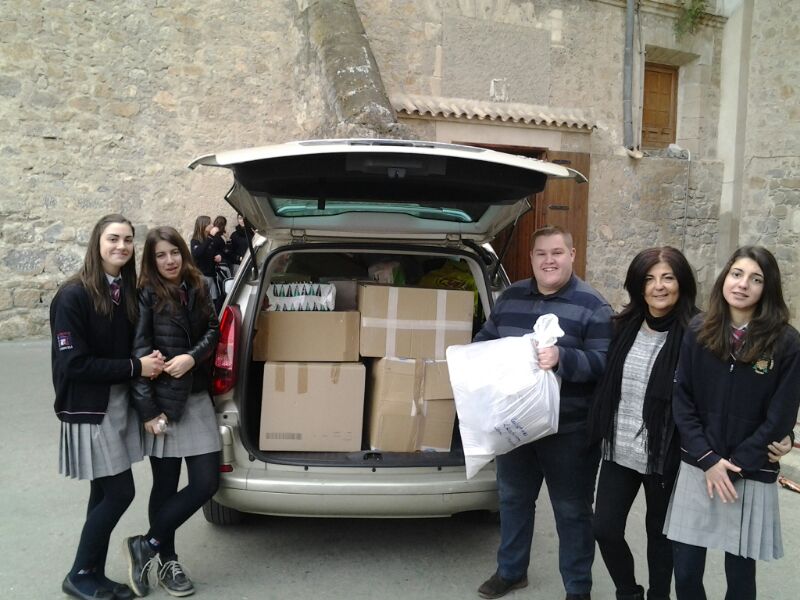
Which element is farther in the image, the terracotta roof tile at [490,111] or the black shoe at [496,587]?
the terracotta roof tile at [490,111]

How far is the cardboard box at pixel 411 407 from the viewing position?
3152 mm

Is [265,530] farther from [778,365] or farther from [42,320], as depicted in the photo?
[42,320]

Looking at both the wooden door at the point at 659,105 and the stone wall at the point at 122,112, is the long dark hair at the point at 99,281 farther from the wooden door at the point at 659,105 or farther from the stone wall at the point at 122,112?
the wooden door at the point at 659,105

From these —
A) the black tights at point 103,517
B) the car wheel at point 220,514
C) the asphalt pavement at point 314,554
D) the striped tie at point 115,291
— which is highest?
the striped tie at point 115,291

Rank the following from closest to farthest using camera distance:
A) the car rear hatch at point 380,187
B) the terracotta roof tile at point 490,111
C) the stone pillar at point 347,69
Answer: the car rear hatch at point 380,187
the stone pillar at point 347,69
the terracotta roof tile at point 490,111

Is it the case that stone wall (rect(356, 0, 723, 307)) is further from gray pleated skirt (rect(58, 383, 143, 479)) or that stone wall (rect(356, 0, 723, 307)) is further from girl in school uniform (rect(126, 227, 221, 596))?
gray pleated skirt (rect(58, 383, 143, 479))

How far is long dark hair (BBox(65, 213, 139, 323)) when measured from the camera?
2543mm

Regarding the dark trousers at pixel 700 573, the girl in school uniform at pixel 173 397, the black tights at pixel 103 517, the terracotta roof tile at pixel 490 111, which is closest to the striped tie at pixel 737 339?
the dark trousers at pixel 700 573

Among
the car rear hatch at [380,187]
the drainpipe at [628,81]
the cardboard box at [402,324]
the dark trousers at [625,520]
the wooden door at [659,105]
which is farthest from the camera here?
the wooden door at [659,105]

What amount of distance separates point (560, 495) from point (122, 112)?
7503 millimetres

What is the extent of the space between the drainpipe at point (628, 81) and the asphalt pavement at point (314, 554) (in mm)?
8028

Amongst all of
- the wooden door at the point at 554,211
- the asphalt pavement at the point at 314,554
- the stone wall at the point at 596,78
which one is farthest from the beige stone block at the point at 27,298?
the wooden door at the point at 554,211

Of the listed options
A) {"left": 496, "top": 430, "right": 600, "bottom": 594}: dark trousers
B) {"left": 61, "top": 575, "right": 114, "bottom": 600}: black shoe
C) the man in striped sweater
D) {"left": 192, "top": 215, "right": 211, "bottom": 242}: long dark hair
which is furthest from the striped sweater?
{"left": 192, "top": 215, "right": 211, "bottom": 242}: long dark hair

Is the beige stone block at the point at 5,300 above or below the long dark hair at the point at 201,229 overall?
below
